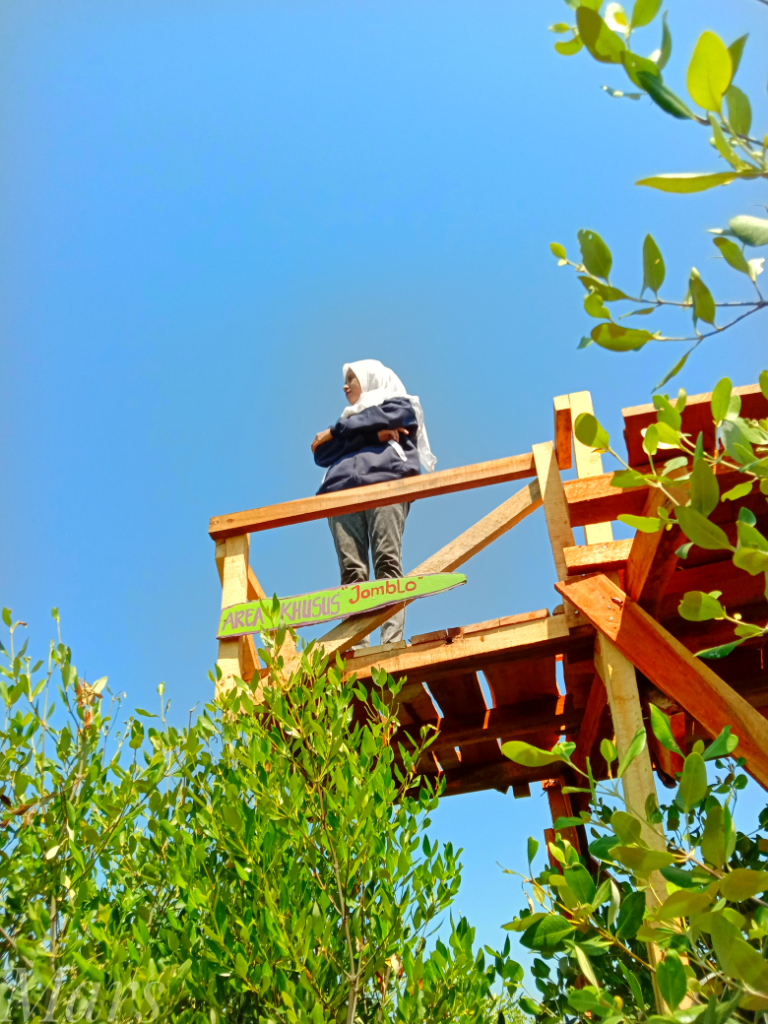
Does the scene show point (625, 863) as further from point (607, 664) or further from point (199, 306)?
point (199, 306)

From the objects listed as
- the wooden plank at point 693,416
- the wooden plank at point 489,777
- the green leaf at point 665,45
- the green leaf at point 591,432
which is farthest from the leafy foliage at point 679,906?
the wooden plank at point 489,777

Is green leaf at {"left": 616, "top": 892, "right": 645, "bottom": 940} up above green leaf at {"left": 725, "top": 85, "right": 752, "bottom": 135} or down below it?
below

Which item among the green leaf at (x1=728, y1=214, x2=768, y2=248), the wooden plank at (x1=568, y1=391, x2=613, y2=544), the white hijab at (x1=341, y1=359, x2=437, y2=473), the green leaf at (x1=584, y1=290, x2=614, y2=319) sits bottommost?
the green leaf at (x1=728, y1=214, x2=768, y2=248)

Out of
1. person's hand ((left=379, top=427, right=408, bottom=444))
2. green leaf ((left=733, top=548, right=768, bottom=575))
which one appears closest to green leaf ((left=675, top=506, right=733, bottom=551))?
green leaf ((left=733, top=548, right=768, bottom=575))

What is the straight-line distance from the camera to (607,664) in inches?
123

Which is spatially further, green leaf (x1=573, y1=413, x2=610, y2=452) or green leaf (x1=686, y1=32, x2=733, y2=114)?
green leaf (x1=573, y1=413, x2=610, y2=452)

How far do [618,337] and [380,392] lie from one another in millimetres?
4202

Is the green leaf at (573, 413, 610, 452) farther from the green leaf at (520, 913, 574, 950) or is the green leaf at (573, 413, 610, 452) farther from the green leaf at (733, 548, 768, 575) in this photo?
the green leaf at (520, 913, 574, 950)

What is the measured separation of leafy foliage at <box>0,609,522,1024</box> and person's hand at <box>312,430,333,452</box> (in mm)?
2558

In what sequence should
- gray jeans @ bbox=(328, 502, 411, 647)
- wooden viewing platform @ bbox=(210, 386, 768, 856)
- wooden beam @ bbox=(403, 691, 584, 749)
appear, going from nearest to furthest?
1. wooden viewing platform @ bbox=(210, 386, 768, 856)
2. wooden beam @ bbox=(403, 691, 584, 749)
3. gray jeans @ bbox=(328, 502, 411, 647)

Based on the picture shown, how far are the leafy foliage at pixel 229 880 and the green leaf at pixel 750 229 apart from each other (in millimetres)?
1804

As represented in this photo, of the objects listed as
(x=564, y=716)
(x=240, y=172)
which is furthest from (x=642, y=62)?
(x=240, y=172)

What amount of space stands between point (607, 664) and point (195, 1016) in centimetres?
192

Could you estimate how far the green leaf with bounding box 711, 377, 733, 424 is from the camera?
42.6 inches
